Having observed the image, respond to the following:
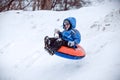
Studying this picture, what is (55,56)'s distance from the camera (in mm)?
3783

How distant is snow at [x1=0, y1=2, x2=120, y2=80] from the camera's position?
3531 mm

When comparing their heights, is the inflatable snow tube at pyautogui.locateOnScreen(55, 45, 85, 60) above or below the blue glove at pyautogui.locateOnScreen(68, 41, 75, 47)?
below

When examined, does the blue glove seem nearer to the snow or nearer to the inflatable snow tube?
the inflatable snow tube

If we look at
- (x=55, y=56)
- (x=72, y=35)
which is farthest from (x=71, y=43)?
(x=55, y=56)

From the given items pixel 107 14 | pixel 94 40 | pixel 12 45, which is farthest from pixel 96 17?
pixel 12 45

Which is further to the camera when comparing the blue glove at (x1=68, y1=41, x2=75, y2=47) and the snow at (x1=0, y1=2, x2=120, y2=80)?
the snow at (x1=0, y1=2, x2=120, y2=80)

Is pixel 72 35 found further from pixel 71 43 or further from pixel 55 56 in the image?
pixel 55 56

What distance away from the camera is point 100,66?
347cm

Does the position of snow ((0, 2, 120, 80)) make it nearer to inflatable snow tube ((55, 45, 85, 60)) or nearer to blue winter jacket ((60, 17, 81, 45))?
inflatable snow tube ((55, 45, 85, 60))

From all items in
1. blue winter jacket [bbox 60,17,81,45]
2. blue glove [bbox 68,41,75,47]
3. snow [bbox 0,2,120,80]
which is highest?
blue winter jacket [bbox 60,17,81,45]

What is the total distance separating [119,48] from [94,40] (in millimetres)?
401

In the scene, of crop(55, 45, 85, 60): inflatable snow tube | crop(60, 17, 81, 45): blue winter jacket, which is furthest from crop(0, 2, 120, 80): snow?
crop(60, 17, 81, 45): blue winter jacket

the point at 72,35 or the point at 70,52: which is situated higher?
the point at 72,35

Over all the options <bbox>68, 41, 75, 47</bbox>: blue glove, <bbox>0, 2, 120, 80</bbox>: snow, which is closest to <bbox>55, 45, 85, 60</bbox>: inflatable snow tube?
<bbox>68, 41, 75, 47</bbox>: blue glove
